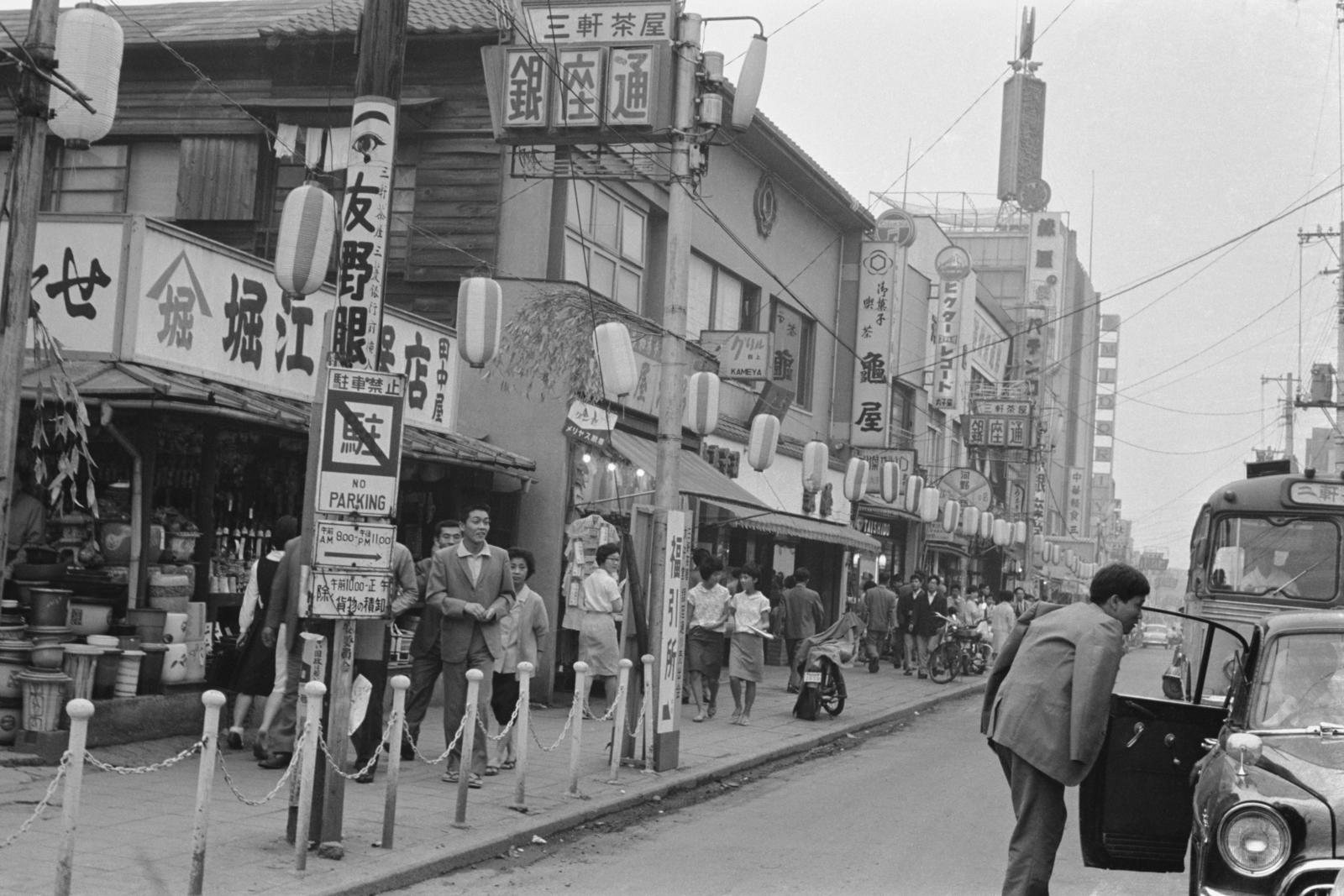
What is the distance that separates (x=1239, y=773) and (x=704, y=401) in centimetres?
1422

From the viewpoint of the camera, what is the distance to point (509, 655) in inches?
471

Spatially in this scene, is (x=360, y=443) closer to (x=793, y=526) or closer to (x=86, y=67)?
(x=86, y=67)

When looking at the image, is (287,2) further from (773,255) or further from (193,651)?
(193,651)

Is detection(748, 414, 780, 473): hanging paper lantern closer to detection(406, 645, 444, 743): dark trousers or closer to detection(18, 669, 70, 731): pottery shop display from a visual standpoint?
detection(406, 645, 444, 743): dark trousers

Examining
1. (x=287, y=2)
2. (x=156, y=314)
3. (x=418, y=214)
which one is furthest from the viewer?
(x=287, y=2)

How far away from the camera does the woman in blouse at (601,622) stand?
15367mm

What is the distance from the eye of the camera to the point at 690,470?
20156 mm

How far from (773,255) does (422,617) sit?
60.4ft

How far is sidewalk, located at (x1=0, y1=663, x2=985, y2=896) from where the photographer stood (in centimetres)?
754

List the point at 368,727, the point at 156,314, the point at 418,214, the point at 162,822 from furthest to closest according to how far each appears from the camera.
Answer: the point at 418,214 → the point at 156,314 → the point at 368,727 → the point at 162,822

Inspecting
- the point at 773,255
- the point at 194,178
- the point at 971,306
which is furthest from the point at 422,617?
the point at 971,306

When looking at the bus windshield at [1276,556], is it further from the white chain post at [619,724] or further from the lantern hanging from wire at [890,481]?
the lantern hanging from wire at [890,481]

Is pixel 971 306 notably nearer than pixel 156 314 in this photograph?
No

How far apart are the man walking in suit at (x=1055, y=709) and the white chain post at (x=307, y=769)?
3511 millimetres
